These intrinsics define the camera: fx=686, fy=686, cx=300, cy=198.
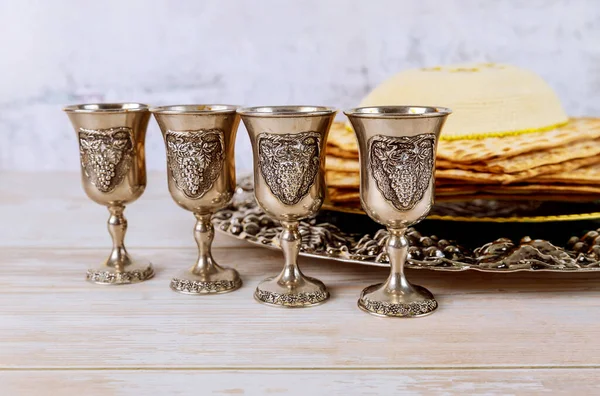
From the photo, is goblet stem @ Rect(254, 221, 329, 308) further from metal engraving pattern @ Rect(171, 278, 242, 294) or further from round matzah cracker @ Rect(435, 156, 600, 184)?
round matzah cracker @ Rect(435, 156, 600, 184)

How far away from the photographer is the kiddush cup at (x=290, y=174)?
0.78 metres

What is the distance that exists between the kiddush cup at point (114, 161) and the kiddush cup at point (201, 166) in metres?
0.06

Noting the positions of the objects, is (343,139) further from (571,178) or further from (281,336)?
(281,336)

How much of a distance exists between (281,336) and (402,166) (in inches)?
8.9

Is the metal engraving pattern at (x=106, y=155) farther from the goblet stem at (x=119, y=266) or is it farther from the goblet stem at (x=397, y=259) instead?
the goblet stem at (x=397, y=259)

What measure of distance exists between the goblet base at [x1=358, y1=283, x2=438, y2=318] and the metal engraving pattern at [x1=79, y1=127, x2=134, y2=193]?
36 centimetres

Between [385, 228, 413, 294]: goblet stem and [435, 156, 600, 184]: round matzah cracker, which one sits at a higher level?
[435, 156, 600, 184]: round matzah cracker

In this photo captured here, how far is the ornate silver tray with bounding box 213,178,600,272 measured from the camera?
82 centimetres

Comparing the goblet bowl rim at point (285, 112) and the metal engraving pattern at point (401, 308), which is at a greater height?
the goblet bowl rim at point (285, 112)

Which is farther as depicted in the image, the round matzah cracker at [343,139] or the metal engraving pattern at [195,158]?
the round matzah cracker at [343,139]
